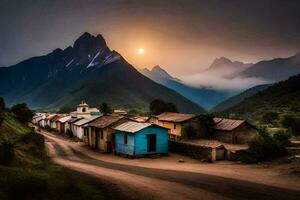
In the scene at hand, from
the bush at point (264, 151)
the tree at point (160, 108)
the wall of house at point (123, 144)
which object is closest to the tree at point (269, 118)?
the tree at point (160, 108)

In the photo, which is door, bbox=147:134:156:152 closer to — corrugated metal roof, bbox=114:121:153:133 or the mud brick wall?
corrugated metal roof, bbox=114:121:153:133

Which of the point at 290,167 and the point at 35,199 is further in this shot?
the point at 290,167

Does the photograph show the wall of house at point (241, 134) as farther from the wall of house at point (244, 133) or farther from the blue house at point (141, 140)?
the blue house at point (141, 140)

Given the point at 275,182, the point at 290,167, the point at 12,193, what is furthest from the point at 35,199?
the point at 290,167

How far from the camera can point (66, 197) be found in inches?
578

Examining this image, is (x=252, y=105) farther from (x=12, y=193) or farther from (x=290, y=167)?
(x=12, y=193)

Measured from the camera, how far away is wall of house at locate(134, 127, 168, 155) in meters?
41.2

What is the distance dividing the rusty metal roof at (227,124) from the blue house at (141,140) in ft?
26.1

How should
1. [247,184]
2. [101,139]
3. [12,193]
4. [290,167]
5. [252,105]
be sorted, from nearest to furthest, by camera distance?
1. [12,193]
2. [247,184]
3. [290,167]
4. [101,139]
5. [252,105]

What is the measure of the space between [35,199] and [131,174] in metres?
13.7

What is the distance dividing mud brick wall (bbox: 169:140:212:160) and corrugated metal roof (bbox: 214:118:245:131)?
255 inches

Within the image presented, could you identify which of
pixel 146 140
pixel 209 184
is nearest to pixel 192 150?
pixel 146 140

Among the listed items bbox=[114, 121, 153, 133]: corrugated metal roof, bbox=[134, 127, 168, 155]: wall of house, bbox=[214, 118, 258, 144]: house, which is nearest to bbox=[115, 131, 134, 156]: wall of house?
bbox=[114, 121, 153, 133]: corrugated metal roof

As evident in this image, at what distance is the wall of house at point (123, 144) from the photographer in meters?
41.4
